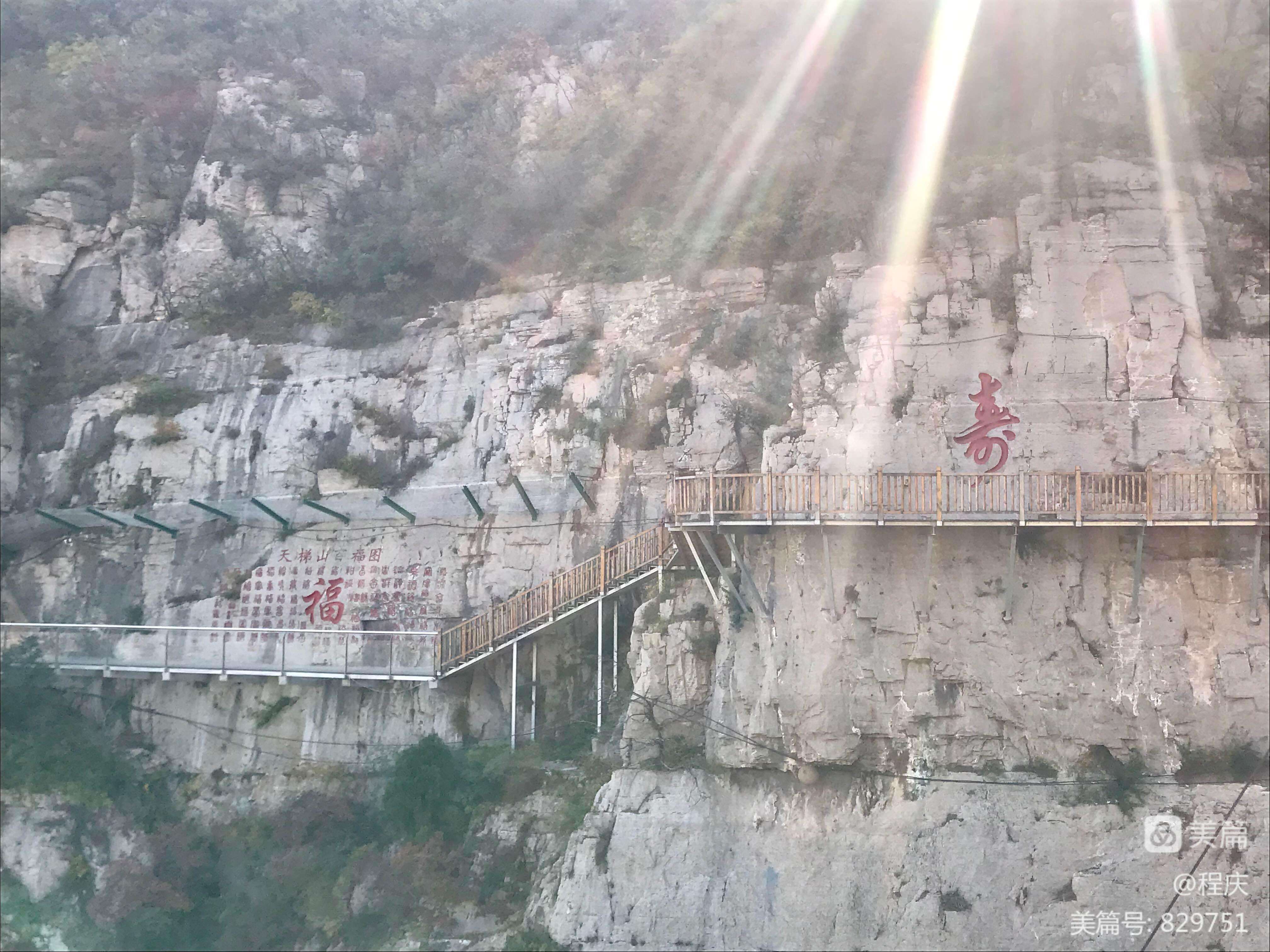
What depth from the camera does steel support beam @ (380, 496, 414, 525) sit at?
2117 centimetres

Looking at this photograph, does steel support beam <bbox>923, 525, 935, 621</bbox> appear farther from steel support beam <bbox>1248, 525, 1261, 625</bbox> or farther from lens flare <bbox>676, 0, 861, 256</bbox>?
lens flare <bbox>676, 0, 861, 256</bbox>

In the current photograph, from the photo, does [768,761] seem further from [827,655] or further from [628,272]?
[628,272]

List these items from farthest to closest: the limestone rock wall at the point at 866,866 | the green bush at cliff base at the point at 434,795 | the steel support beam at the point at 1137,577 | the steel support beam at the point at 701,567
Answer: the green bush at cliff base at the point at 434,795
the steel support beam at the point at 701,567
the steel support beam at the point at 1137,577
the limestone rock wall at the point at 866,866

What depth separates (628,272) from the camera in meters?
22.0

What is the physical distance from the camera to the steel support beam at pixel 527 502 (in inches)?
803

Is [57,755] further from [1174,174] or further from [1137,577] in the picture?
[1174,174]

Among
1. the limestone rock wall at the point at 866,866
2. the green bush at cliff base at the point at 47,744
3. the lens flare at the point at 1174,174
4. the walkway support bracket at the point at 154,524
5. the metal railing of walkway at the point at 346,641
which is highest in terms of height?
the lens flare at the point at 1174,174

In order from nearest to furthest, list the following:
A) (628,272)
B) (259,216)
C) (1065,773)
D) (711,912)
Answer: (1065,773)
(711,912)
(628,272)
(259,216)

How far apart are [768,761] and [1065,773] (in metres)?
3.87

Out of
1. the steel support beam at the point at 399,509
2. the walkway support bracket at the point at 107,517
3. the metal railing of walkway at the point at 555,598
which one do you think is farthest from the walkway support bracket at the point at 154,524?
the metal railing of walkway at the point at 555,598

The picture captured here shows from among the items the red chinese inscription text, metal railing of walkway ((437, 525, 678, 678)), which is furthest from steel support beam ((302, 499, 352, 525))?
metal railing of walkway ((437, 525, 678, 678))

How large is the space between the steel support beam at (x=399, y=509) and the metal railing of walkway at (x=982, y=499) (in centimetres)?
730

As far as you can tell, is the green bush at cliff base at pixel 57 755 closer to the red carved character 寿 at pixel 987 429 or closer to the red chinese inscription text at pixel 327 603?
the red chinese inscription text at pixel 327 603

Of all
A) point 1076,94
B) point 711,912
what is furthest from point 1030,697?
point 1076,94
